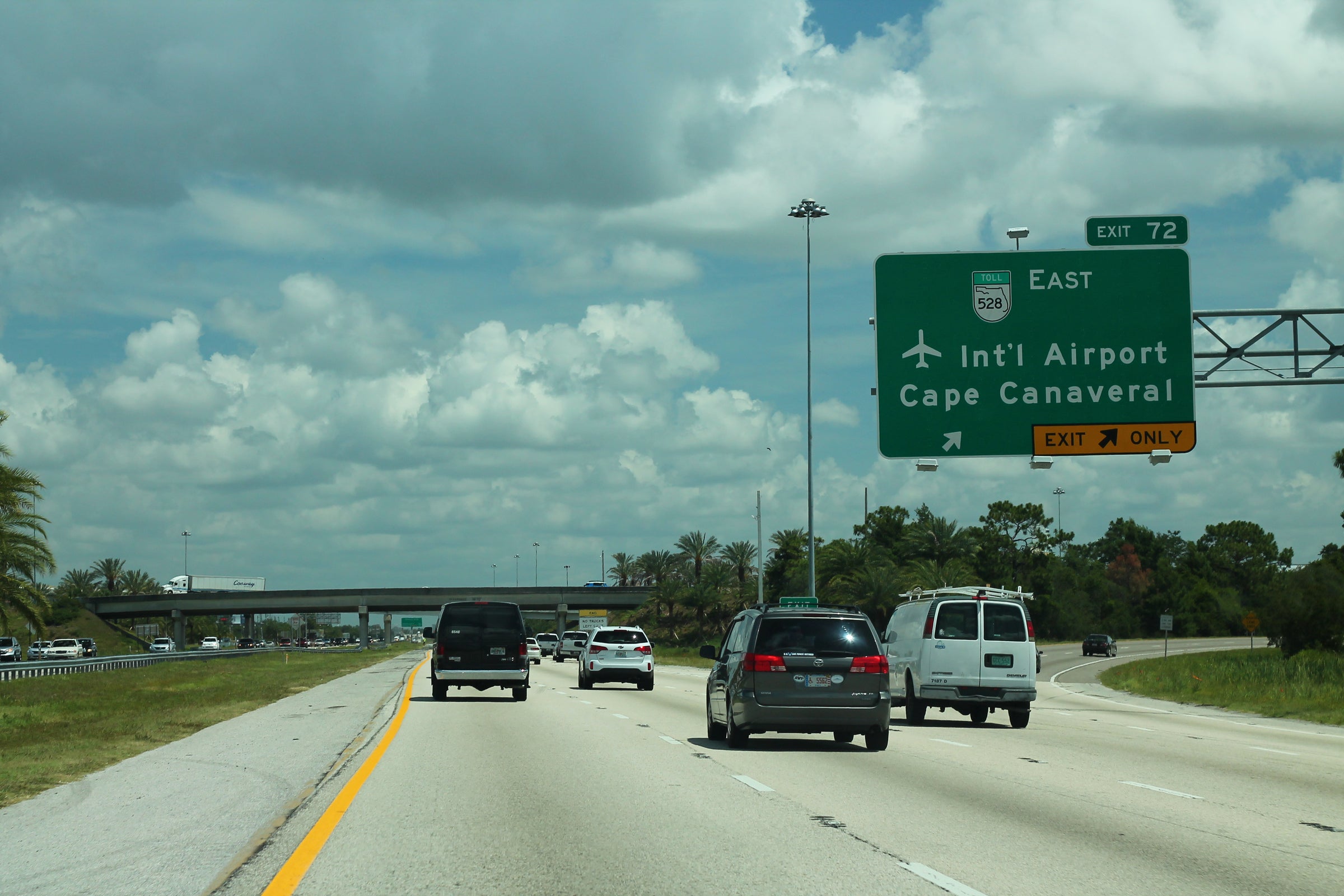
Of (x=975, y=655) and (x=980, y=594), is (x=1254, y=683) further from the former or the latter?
(x=975, y=655)

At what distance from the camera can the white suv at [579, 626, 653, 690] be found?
40156mm

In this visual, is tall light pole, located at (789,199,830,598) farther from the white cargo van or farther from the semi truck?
the semi truck

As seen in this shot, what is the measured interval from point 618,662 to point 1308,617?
32858 millimetres

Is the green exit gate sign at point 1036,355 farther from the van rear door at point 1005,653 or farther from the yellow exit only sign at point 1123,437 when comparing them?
the van rear door at point 1005,653

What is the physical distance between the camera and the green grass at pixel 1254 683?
30.4 m

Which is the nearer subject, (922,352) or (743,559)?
(922,352)

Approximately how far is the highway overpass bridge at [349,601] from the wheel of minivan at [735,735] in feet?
356

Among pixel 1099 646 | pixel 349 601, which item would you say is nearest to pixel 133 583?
pixel 349 601

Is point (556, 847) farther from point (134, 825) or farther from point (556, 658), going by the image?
point (556, 658)

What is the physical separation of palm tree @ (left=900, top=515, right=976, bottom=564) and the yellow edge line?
86.8 meters

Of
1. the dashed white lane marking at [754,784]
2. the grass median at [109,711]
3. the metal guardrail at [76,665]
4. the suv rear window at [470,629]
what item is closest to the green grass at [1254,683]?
the suv rear window at [470,629]

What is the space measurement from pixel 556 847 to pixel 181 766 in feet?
26.7

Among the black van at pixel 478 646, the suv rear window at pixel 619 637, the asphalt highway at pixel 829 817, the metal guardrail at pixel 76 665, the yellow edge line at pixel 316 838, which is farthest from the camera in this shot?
the metal guardrail at pixel 76 665

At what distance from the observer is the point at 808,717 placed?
17688 mm
